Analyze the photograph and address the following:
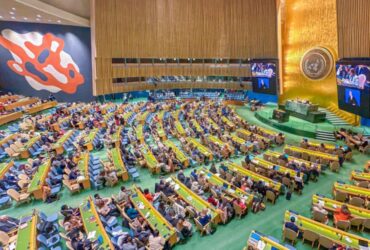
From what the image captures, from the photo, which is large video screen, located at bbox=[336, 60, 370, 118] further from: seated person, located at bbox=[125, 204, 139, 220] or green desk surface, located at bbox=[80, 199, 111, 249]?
green desk surface, located at bbox=[80, 199, 111, 249]

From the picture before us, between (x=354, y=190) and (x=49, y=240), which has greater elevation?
(x=354, y=190)

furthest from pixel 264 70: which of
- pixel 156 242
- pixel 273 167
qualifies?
pixel 156 242

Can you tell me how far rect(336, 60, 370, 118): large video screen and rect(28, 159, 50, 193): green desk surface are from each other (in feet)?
56.0

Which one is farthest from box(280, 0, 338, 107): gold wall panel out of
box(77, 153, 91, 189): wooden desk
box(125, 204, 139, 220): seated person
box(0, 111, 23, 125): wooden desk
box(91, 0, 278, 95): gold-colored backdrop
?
box(0, 111, 23, 125): wooden desk

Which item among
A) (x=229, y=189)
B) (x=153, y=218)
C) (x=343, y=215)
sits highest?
(x=229, y=189)

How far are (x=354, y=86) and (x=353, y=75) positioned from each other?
663 millimetres

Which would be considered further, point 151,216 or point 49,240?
point 151,216

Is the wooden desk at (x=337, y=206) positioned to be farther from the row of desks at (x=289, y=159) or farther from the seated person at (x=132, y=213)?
the seated person at (x=132, y=213)

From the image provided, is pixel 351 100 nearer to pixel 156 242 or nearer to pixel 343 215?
pixel 343 215

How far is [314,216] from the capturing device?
8.08 m

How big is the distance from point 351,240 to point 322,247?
2.68ft

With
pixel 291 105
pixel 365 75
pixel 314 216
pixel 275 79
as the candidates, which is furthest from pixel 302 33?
pixel 314 216

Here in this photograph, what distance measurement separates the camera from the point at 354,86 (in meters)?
15.0

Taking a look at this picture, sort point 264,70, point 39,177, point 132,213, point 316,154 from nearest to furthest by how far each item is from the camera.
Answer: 1. point 132,213
2. point 39,177
3. point 316,154
4. point 264,70
